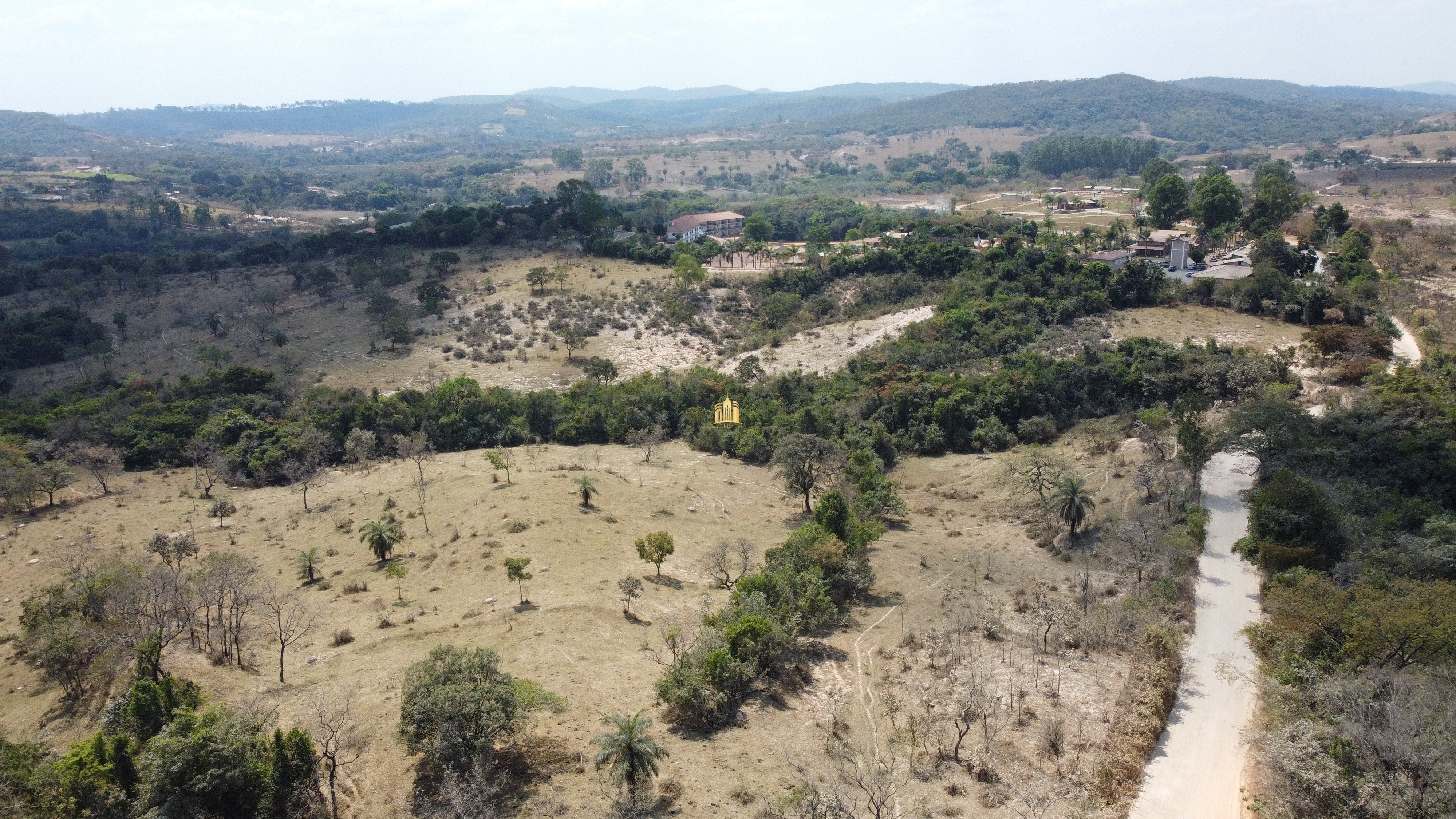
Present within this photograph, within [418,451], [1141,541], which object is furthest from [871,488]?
[418,451]

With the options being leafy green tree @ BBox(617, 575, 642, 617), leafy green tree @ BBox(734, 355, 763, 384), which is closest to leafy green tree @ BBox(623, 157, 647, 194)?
leafy green tree @ BBox(734, 355, 763, 384)

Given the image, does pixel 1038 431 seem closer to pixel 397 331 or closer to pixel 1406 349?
pixel 1406 349

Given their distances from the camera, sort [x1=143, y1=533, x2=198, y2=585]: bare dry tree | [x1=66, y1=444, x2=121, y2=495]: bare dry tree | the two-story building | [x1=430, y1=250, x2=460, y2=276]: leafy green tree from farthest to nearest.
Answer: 1. the two-story building
2. [x1=430, y1=250, x2=460, y2=276]: leafy green tree
3. [x1=66, y1=444, x2=121, y2=495]: bare dry tree
4. [x1=143, y1=533, x2=198, y2=585]: bare dry tree

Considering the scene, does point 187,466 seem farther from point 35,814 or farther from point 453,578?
point 35,814

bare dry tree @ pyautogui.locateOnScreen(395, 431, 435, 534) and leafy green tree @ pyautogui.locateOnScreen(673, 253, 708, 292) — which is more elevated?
leafy green tree @ pyautogui.locateOnScreen(673, 253, 708, 292)

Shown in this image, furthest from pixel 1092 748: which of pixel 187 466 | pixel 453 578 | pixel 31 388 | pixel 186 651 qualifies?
pixel 31 388

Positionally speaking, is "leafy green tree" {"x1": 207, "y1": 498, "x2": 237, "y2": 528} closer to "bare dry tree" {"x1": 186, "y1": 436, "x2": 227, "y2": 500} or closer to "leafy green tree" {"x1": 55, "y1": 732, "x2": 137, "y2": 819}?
"bare dry tree" {"x1": 186, "y1": 436, "x2": 227, "y2": 500}
